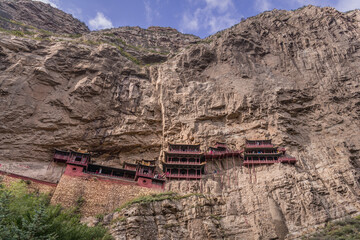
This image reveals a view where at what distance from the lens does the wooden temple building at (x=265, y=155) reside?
97.0ft

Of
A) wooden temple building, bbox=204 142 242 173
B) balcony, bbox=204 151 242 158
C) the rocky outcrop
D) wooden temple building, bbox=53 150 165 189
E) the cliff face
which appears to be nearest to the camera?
the cliff face

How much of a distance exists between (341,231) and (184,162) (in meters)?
16.2

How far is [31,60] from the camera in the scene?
113 feet

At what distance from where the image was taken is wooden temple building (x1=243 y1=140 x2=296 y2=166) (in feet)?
97.0

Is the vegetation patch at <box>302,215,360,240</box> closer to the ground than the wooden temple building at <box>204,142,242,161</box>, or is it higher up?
closer to the ground

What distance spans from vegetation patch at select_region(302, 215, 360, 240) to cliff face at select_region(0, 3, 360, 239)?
1.32 meters

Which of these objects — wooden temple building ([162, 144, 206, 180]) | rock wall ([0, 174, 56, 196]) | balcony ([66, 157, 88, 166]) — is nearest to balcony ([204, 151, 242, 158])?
wooden temple building ([162, 144, 206, 180])

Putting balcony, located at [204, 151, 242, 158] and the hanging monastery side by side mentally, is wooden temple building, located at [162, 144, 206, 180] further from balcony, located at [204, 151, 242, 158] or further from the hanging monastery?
balcony, located at [204, 151, 242, 158]

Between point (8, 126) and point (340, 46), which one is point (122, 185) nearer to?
point (8, 126)

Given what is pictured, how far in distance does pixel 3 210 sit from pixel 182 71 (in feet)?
111

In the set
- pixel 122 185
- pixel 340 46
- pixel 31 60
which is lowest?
pixel 122 185

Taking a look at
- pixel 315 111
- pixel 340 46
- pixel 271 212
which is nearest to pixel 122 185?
pixel 271 212

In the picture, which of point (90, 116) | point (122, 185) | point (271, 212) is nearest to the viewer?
point (271, 212)

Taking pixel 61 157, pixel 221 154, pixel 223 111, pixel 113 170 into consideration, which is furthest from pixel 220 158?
pixel 61 157
